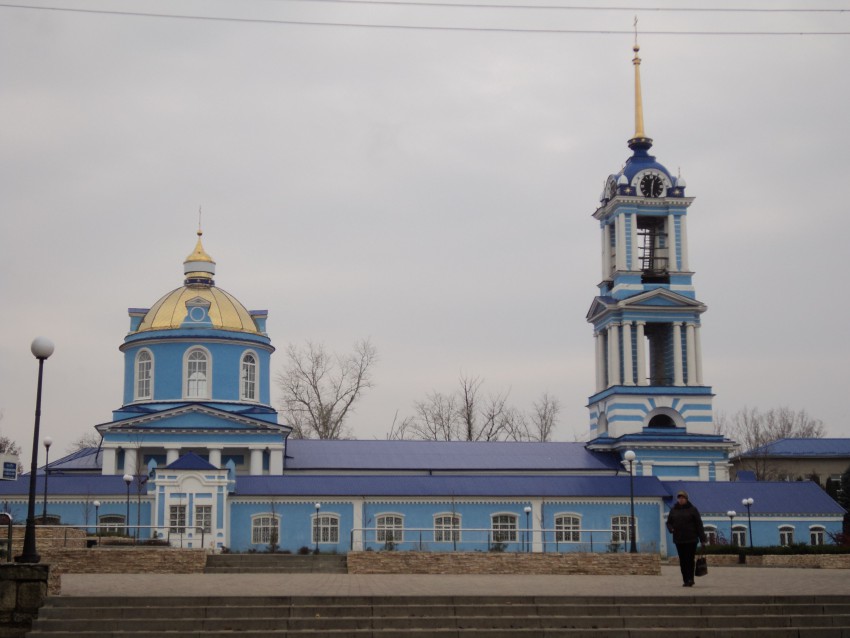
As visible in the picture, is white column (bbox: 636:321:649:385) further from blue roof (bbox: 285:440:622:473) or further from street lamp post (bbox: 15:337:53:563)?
street lamp post (bbox: 15:337:53:563)

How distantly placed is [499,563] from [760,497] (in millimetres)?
23785

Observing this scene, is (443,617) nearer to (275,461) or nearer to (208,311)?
(275,461)

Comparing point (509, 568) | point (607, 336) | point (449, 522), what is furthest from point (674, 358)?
point (509, 568)

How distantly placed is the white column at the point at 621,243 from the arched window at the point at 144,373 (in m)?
21.0

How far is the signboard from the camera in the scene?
22.5 meters

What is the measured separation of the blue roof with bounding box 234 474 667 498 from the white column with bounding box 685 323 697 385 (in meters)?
6.48

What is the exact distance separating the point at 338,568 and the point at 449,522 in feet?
58.7

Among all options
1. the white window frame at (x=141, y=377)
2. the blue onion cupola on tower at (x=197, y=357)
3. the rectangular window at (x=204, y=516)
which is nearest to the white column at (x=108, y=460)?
the blue onion cupola on tower at (x=197, y=357)

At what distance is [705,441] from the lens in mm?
52656

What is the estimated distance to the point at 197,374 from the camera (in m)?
51.5

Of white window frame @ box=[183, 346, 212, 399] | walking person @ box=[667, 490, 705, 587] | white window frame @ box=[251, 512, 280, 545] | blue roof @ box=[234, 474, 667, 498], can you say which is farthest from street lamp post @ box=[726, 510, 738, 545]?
walking person @ box=[667, 490, 705, 587]

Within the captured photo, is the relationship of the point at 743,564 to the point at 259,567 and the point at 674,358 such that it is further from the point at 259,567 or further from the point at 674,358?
the point at 674,358

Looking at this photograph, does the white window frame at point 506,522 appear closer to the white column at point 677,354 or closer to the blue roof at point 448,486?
the blue roof at point 448,486

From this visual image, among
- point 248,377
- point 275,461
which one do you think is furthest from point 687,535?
point 248,377
